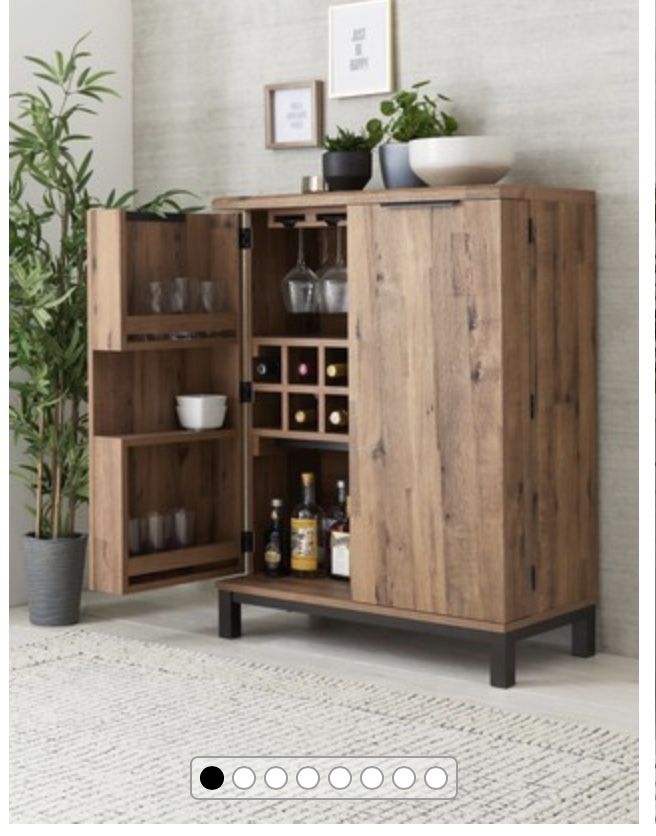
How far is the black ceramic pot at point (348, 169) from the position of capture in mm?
4430

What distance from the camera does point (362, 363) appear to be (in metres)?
4.20

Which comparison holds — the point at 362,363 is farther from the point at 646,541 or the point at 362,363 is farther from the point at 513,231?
the point at 646,541

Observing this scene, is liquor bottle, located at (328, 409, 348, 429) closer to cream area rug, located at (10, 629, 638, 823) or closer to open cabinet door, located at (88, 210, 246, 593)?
open cabinet door, located at (88, 210, 246, 593)

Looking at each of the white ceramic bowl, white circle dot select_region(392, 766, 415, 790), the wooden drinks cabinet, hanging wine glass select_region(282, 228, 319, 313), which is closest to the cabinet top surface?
the wooden drinks cabinet

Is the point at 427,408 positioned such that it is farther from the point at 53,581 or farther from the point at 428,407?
the point at 53,581

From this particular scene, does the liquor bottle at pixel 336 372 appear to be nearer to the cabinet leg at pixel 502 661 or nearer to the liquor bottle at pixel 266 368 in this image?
the liquor bottle at pixel 266 368

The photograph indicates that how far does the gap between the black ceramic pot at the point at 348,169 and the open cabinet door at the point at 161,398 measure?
1.02ft

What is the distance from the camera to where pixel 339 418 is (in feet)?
14.4

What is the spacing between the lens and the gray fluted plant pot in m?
4.78

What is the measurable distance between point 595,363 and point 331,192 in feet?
2.81

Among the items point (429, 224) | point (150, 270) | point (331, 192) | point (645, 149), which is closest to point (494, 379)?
point (429, 224)

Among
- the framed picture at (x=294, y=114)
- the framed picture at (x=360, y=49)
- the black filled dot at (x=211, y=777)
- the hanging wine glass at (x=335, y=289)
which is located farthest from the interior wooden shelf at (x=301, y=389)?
the black filled dot at (x=211, y=777)

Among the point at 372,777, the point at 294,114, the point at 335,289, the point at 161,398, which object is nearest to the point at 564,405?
the point at 335,289

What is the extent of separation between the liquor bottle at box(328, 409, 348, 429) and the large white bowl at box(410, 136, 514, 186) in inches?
27.0
